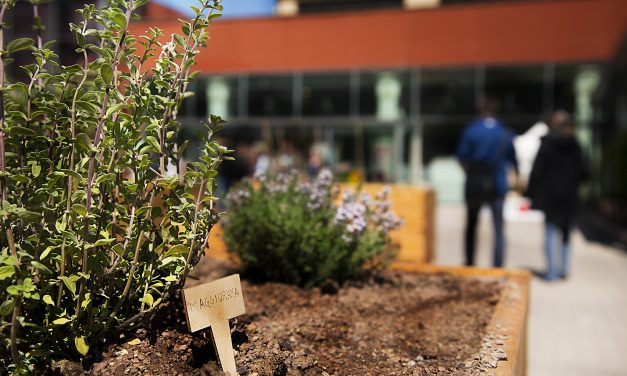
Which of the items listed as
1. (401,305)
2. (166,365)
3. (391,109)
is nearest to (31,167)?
(166,365)

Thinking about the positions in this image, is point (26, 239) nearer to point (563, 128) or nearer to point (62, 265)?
point (62, 265)

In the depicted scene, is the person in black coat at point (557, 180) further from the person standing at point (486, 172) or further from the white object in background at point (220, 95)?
the white object in background at point (220, 95)

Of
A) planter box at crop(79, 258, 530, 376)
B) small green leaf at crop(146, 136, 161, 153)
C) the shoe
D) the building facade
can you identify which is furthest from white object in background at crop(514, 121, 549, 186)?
small green leaf at crop(146, 136, 161, 153)

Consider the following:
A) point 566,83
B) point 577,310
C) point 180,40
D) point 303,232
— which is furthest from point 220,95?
point 180,40

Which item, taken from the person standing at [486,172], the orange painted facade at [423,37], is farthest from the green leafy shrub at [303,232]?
the orange painted facade at [423,37]

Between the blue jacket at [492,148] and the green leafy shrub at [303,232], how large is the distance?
2540 millimetres

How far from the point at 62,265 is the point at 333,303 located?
182 cm

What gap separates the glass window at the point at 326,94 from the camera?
18.2m

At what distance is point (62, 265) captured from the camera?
6.59 ft

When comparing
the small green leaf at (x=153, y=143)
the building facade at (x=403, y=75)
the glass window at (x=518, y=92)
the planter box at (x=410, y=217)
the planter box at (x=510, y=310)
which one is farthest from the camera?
the glass window at (x=518, y=92)

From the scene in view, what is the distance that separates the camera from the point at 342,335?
117 inches

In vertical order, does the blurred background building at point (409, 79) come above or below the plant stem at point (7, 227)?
above

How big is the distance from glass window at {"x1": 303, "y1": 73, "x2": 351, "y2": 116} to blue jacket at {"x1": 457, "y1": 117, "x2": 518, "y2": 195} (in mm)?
11832

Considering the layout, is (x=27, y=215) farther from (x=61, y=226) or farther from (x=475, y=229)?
(x=475, y=229)
